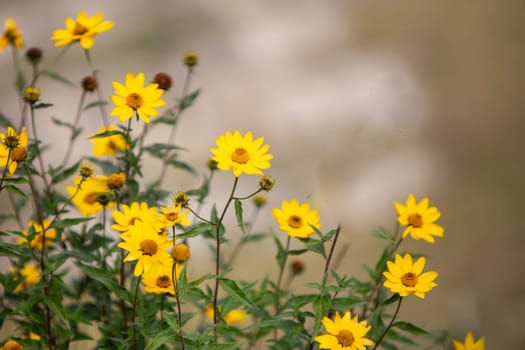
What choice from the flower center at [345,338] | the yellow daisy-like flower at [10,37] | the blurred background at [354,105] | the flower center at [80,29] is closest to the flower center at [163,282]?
the flower center at [345,338]

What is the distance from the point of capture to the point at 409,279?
4.37ft

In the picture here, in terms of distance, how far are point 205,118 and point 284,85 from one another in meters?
0.75

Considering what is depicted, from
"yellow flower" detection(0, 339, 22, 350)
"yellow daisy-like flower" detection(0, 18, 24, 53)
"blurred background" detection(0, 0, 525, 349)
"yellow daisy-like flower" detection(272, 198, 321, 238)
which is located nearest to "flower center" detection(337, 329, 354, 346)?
"yellow daisy-like flower" detection(272, 198, 321, 238)

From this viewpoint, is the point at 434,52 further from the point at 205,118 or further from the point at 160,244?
the point at 160,244

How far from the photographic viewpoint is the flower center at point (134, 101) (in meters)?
1.42

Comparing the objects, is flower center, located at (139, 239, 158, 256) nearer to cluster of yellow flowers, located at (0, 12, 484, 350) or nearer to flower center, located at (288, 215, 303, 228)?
cluster of yellow flowers, located at (0, 12, 484, 350)

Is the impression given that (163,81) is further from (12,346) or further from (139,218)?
(12,346)

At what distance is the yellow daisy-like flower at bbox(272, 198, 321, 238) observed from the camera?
58.0 inches

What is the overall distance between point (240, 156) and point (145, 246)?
0.29m

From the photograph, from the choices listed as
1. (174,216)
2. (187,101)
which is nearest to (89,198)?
(187,101)

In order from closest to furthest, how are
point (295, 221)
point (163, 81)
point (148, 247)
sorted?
point (148, 247)
point (295, 221)
point (163, 81)

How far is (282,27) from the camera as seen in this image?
4949 mm

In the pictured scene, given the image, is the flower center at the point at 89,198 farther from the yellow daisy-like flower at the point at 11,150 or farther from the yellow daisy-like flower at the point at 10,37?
the yellow daisy-like flower at the point at 10,37

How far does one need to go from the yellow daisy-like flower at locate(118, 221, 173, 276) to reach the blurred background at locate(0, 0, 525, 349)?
2170 millimetres
